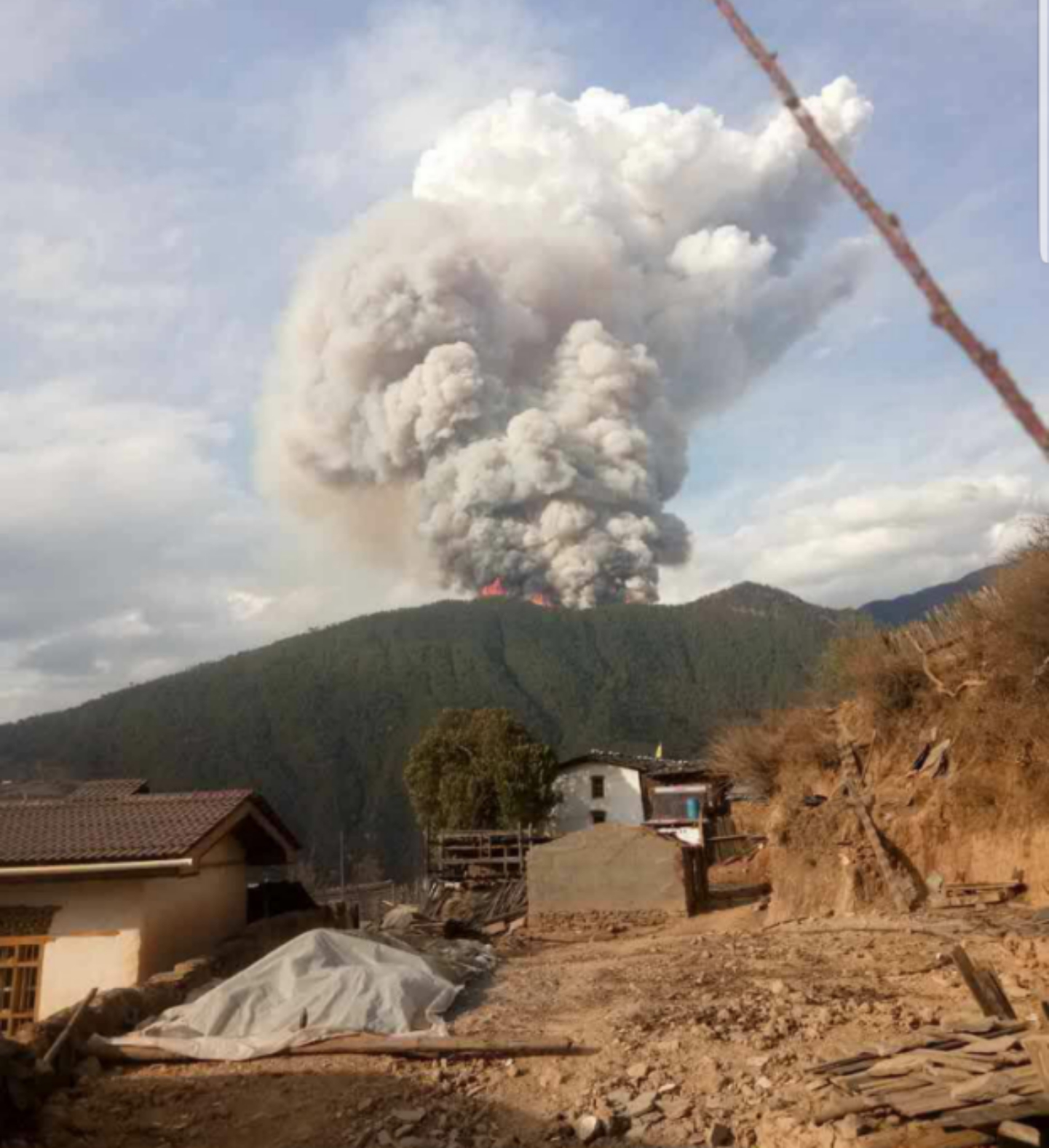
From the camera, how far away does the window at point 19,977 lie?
9562 millimetres

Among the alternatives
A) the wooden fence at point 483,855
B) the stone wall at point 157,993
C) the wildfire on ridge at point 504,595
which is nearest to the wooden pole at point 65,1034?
the stone wall at point 157,993

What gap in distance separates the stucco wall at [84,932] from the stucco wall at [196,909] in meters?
0.14

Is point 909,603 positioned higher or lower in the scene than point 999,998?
higher

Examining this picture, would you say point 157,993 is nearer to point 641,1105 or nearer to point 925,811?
point 641,1105

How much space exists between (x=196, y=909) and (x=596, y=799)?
32.4 meters

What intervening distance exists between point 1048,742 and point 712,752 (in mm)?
8514

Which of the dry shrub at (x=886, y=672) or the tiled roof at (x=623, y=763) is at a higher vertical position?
the tiled roof at (x=623, y=763)

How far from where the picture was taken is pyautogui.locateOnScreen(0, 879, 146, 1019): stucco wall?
9.55 meters

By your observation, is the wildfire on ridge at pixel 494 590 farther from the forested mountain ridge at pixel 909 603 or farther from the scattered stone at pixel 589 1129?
the scattered stone at pixel 589 1129

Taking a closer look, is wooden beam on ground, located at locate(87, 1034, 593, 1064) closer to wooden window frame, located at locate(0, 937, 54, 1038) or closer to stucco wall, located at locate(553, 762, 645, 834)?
wooden window frame, located at locate(0, 937, 54, 1038)

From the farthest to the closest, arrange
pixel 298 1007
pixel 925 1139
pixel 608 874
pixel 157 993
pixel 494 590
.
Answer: pixel 494 590
pixel 608 874
pixel 157 993
pixel 298 1007
pixel 925 1139

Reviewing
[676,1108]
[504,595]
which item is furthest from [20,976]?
[504,595]

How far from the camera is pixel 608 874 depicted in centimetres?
1922

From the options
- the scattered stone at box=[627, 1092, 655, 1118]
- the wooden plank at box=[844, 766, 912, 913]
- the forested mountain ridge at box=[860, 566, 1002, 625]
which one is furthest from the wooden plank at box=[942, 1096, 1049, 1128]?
the forested mountain ridge at box=[860, 566, 1002, 625]
